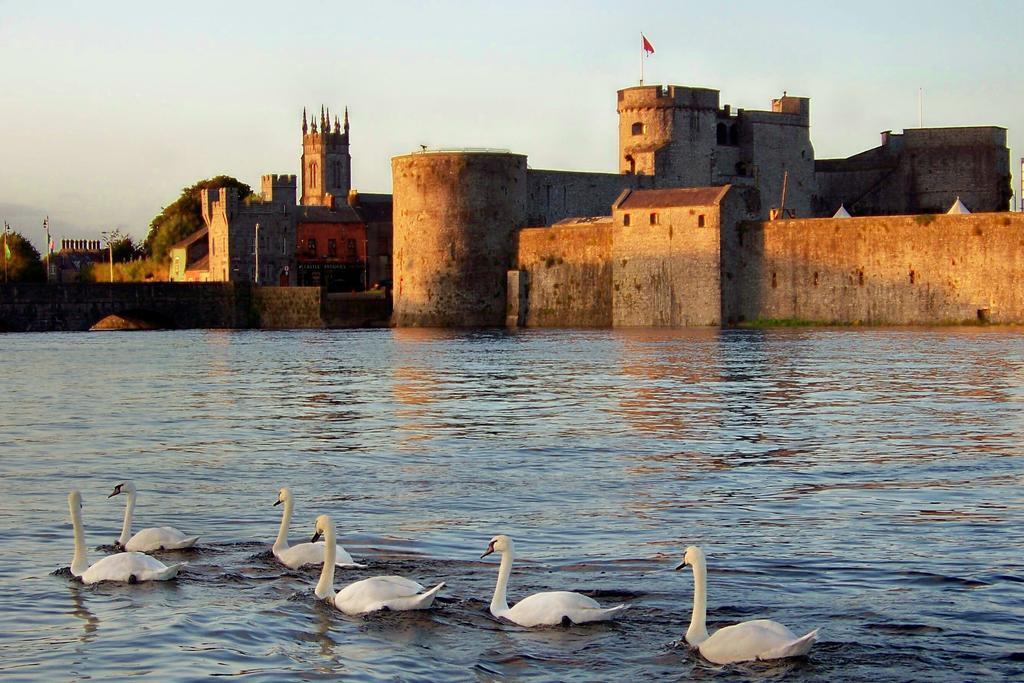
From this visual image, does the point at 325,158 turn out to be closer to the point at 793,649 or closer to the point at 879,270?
the point at 879,270

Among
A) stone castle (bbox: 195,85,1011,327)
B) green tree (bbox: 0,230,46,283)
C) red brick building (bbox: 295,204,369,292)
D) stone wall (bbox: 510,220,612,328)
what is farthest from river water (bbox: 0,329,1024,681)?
green tree (bbox: 0,230,46,283)

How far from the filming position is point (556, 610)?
10.5m

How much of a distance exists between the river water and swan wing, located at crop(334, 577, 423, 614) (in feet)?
0.36

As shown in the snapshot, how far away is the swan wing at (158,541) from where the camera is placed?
1302cm

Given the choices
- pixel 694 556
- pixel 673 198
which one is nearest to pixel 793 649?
pixel 694 556

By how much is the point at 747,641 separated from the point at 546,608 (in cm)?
141

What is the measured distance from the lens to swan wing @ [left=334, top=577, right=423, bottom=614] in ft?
35.9

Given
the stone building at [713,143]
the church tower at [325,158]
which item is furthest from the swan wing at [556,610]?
the church tower at [325,158]

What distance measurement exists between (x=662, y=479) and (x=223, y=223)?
64.0 meters

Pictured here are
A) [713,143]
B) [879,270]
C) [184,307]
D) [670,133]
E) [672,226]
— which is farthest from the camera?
[713,143]

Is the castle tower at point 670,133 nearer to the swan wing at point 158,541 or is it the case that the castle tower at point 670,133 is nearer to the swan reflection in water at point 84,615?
the swan wing at point 158,541

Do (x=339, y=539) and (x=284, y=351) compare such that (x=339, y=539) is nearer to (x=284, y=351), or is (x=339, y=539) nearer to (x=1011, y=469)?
(x=1011, y=469)

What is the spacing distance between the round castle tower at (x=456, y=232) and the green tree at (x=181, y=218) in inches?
1340

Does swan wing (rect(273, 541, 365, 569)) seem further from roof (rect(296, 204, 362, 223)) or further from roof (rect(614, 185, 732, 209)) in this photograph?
roof (rect(296, 204, 362, 223))
